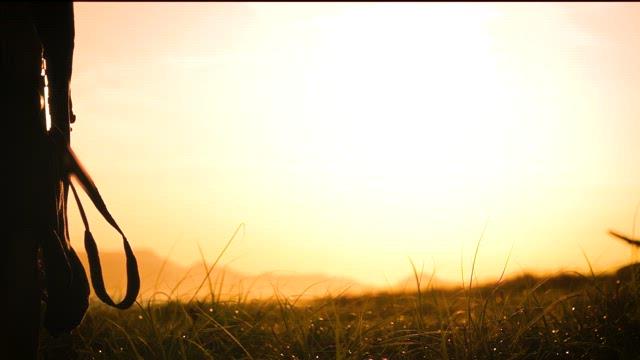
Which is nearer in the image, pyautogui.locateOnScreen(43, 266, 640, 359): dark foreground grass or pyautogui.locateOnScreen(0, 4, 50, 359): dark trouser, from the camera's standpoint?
pyautogui.locateOnScreen(0, 4, 50, 359): dark trouser

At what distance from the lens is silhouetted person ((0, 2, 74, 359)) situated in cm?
207

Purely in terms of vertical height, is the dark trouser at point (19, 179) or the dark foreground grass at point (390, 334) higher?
the dark trouser at point (19, 179)

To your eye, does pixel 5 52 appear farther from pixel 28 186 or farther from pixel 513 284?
pixel 513 284

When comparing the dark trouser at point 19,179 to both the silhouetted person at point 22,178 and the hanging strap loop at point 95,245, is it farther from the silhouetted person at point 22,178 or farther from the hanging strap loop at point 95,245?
the hanging strap loop at point 95,245

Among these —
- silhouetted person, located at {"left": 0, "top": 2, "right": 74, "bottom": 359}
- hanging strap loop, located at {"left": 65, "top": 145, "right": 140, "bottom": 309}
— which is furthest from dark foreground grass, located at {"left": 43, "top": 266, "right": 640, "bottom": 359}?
silhouetted person, located at {"left": 0, "top": 2, "right": 74, "bottom": 359}

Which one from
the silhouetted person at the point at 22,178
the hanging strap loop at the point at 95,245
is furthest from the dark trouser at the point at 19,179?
the hanging strap loop at the point at 95,245

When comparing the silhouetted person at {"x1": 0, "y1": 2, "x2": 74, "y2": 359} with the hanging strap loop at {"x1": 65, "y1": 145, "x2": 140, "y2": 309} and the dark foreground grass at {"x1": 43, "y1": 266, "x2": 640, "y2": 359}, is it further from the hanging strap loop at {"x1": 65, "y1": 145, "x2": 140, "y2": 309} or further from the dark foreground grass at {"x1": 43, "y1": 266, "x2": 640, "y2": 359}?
the dark foreground grass at {"x1": 43, "y1": 266, "x2": 640, "y2": 359}

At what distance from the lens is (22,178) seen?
2.11 metres

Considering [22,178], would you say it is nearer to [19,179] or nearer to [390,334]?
[19,179]

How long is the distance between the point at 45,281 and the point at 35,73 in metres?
0.76

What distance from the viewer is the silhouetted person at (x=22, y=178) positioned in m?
2.07

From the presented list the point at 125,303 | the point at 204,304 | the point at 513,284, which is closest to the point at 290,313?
the point at 204,304

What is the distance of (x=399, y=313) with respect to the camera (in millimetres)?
3775

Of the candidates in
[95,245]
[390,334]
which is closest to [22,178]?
[95,245]
